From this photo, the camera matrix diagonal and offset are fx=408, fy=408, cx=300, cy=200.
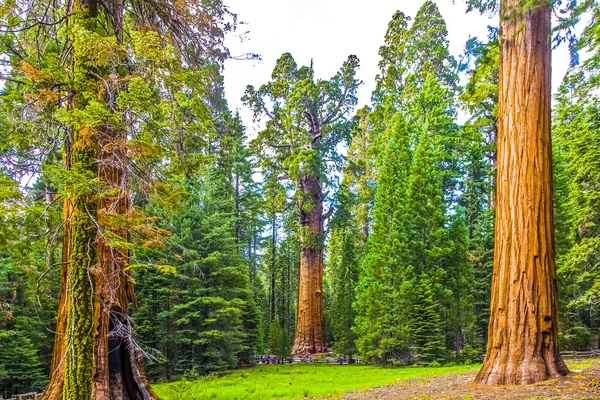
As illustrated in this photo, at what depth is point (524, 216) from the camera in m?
5.93

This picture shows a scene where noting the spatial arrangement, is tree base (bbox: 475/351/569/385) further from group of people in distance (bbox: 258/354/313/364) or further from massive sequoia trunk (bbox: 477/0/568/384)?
group of people in distance (bbox: 258/354/313/364)

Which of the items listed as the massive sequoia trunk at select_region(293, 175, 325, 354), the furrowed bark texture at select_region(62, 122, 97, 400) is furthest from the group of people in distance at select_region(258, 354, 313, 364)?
the furrowed bark texture at select_region(62, 122, 97, 400)

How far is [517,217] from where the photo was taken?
236 inches

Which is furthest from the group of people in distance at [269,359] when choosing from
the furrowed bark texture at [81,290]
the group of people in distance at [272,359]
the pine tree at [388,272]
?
the furrowed bark texture at [81,290]

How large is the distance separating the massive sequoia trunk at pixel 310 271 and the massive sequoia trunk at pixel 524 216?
14721 mm

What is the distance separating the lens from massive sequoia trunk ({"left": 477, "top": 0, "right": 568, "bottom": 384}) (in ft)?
18.5

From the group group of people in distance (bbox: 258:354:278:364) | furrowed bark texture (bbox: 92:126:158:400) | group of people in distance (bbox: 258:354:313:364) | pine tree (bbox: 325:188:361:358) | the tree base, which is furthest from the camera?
group of people in distance (bbox: 258:354:278:364)

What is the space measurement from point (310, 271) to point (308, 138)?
6.88 meters

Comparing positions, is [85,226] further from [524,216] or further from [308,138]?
[308,138]

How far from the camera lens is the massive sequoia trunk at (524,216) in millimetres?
5633

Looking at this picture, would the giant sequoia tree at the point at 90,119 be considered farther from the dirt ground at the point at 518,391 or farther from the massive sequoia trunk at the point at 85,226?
the dirt ground at the point at 518,391

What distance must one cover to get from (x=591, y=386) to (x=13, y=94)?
8.02 metres

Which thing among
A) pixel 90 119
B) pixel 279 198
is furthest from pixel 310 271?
pixel 90 119

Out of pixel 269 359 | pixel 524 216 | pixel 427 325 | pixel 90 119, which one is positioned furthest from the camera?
pixel 269 359
